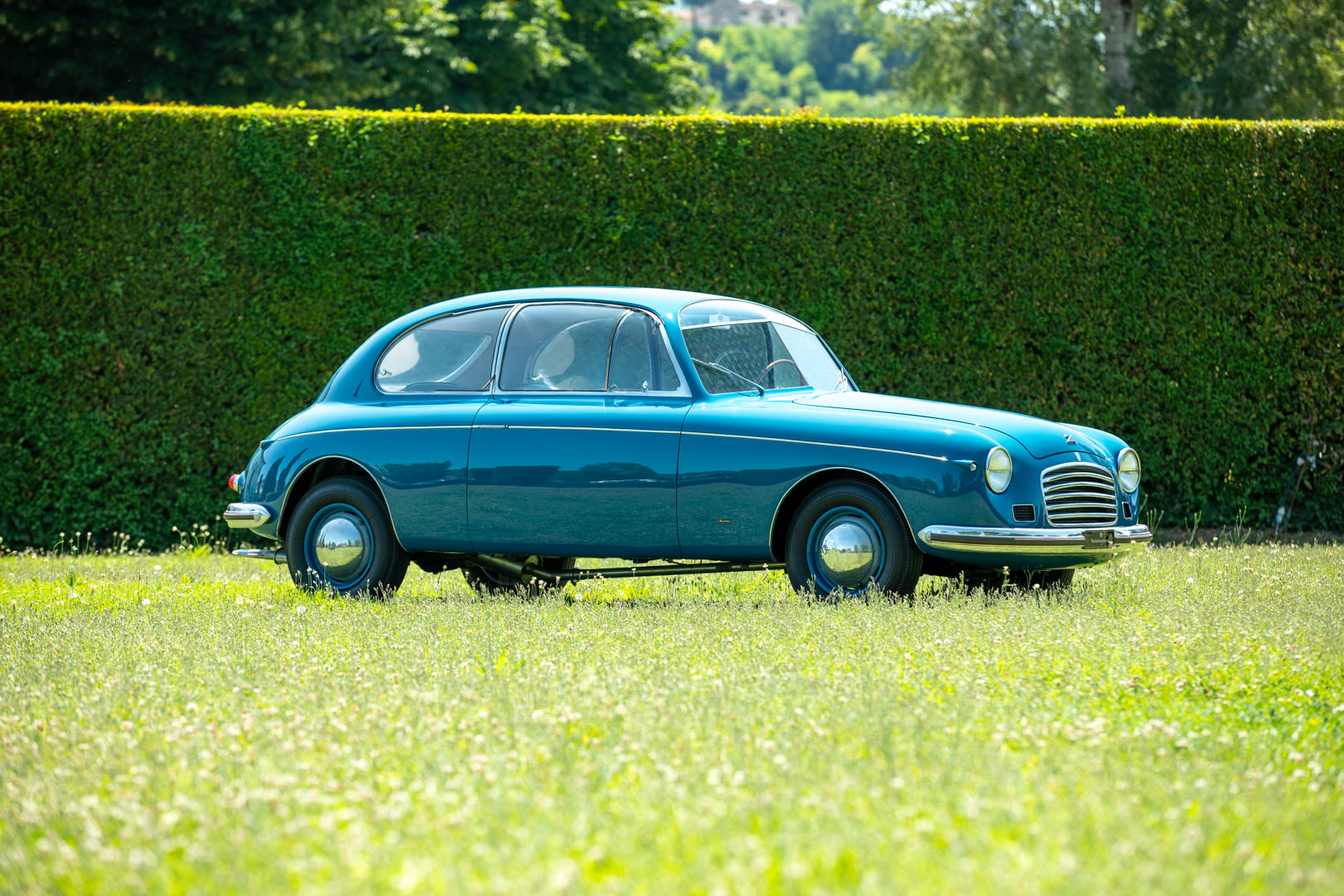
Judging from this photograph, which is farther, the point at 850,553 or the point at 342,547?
the point at 342,547

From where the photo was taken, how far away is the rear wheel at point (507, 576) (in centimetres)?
817

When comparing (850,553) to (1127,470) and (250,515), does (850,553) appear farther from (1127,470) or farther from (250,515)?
(250,515)

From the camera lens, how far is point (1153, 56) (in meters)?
25.3

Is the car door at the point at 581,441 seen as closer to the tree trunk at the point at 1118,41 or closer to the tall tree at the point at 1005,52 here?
the tree trunk at the point at 1118,41

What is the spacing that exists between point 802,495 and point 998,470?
1.02 m

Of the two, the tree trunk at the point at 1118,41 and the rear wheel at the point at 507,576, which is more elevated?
the tree trunk at the point at 1118,41

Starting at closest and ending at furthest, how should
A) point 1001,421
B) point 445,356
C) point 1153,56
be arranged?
point 1001,421, point 445,356, point 1153,56

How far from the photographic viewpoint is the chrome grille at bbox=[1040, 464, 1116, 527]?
6.71 m

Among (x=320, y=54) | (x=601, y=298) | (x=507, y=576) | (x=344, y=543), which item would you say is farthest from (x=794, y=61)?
(x=344, y=543)

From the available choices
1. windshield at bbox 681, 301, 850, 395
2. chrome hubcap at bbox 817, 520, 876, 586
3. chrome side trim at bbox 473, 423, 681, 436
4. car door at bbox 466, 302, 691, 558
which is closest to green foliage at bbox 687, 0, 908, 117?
windshield at bbox 681, 301, 850, 395

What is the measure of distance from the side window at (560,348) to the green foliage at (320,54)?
8.45 meters

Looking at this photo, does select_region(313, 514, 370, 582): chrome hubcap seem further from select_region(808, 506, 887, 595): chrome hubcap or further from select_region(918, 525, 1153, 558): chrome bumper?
select_region(918, 525, 1153, 558): chrome bumper

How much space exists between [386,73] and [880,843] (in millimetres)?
21255

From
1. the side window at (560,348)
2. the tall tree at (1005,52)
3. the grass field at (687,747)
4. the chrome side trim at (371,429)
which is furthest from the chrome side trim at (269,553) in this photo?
the tall tree at (1005,52)
